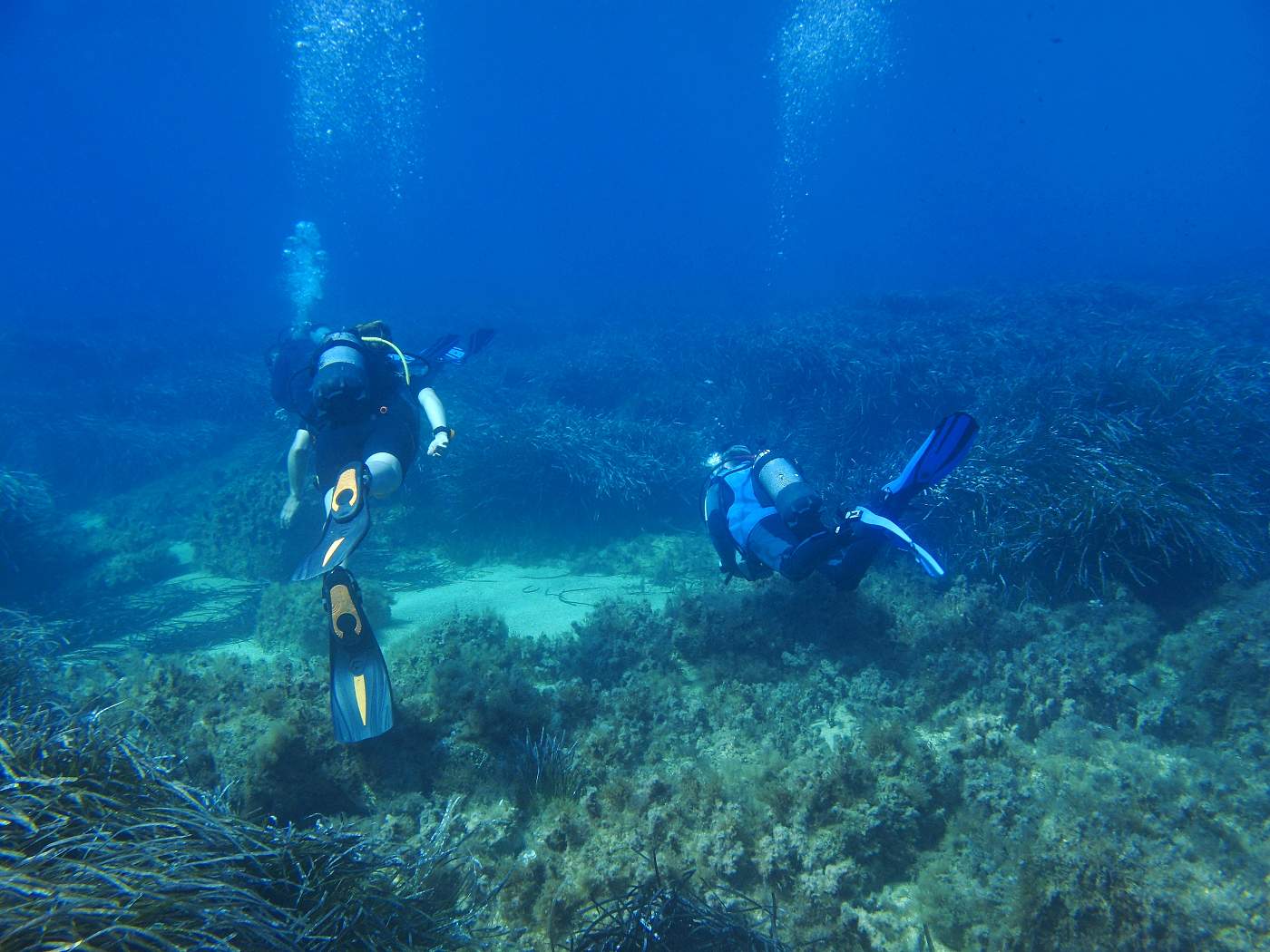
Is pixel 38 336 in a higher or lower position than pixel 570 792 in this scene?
higher

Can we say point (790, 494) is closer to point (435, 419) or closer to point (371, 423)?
point (435, 419)

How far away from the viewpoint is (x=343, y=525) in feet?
14.1

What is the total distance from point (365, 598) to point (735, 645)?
4.46 metres

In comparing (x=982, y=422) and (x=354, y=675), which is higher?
(x=982, y=422)

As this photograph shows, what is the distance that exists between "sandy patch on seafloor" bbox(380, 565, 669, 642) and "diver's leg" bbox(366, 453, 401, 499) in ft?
6.15

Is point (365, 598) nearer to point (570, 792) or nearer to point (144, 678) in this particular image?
point (144, 678)

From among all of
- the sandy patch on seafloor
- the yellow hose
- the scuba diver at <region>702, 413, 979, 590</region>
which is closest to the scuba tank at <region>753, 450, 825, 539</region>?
the scuba diver at <region>702, 413, 979, 590</region>

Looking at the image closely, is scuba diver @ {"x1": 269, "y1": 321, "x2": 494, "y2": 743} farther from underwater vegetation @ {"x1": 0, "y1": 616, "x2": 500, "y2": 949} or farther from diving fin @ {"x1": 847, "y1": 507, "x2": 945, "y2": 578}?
diving fin @ {"x1": 847, "y1": 507, "x2": 945, "y2": 578}

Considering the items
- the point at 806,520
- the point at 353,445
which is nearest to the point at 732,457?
the point at 806,520

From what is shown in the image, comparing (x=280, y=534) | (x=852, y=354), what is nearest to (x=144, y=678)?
(x=280, y=534)

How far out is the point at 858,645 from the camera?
5039 millimetres

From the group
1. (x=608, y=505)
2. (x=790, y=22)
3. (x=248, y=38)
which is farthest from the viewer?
(x=790, y=22)

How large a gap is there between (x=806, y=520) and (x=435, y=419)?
3.77 metres

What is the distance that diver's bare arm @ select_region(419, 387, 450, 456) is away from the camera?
528 cm
